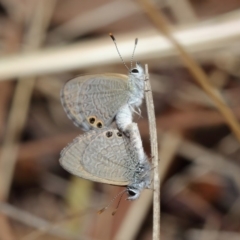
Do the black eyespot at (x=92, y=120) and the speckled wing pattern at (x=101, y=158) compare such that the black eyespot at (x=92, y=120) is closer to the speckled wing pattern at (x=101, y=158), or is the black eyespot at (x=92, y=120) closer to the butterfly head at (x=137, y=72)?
the speckled wing pattern at (x=101, y=158)

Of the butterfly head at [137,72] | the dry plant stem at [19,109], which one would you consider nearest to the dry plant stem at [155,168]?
the butterfly head at [137,72]

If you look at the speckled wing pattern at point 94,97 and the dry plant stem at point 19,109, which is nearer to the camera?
the speckled wing pattern at point 94,97

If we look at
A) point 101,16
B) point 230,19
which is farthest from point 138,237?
point 101,16

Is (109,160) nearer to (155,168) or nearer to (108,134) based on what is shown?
(108,134)

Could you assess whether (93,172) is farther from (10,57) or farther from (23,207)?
(23,207)

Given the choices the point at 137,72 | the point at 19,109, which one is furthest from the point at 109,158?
the point at 19,109

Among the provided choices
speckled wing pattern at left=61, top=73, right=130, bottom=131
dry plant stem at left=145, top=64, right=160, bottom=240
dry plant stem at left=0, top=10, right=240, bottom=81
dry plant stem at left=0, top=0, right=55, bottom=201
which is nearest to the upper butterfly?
speckled wing pattern at left=61, top=73, right=130, bottom=131
